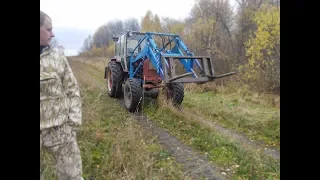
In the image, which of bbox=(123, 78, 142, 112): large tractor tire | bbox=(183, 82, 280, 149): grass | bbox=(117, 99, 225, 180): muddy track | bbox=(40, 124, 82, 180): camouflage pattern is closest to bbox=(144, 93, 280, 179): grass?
bbox=(117, 99, 225, 180): muddy track

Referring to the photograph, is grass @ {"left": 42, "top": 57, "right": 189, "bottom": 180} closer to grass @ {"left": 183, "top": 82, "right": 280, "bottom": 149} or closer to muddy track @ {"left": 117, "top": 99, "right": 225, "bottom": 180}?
muddy track @ {"left": 117, "top": 99, "right": 225, "bottom": 180}

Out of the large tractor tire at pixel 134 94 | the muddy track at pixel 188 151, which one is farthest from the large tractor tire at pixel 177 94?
the muddy track at pixel 188 151

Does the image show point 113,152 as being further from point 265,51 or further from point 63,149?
point 265,51

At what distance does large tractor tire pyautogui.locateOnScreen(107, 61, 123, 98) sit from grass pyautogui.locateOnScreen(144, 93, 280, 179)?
108 centimetres

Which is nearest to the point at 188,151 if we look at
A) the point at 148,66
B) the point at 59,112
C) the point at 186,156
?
the point at 186,156

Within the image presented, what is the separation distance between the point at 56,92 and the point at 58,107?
10cm

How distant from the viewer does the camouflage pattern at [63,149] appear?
170 cm

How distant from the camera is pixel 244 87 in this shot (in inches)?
305

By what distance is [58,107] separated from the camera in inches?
65.3

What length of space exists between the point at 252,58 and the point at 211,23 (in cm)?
161

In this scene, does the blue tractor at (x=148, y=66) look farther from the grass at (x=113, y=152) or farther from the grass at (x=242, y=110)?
the grass at (x=113, y=152)
